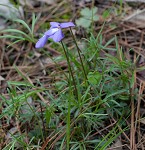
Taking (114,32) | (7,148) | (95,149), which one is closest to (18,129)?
(7,148)

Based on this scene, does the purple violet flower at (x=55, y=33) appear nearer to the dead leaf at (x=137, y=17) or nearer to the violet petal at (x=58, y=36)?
the violet petal at (x=58, y=36)

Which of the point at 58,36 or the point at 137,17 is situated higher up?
the point at 58,36

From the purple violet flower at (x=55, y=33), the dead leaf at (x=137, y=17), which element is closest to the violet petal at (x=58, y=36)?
the purple violet flower at (x=55, y=33)

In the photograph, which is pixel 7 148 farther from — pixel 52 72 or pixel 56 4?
pixel 56 4

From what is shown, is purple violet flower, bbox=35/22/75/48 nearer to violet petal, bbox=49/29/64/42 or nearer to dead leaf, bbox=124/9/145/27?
A: violet petal, bbox=49/29/64/42

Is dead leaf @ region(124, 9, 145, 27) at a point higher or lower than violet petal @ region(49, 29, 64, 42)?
lower

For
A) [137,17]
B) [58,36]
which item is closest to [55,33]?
[58,36]

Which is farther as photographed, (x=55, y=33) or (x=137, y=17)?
(x=137, y=17)

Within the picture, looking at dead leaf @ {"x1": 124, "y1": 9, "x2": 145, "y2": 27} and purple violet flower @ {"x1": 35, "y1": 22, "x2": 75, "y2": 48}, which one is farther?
dead leaf @ {"x1": 124, "y1": 9, "x2": 145, "y2": 27}

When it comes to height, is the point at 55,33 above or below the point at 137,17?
above

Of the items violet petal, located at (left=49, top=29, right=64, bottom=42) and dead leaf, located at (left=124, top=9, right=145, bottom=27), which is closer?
violet petal, located at (left=49, top=29, right=64, bottom=42)

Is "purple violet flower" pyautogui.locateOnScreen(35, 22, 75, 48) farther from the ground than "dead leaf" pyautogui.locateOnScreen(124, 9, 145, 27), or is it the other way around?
"purple violet flower" pyautogui.locateOnScreen(35, 22, 75, 48)

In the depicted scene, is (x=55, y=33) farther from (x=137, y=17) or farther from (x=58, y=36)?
(x=137, y=17)

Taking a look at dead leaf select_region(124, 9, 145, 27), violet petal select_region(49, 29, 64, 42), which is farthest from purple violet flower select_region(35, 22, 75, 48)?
dead leaf select_region(124, 9, 145, 27)
